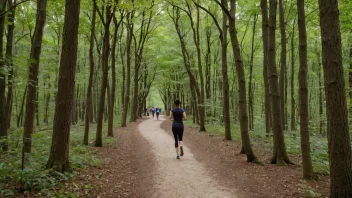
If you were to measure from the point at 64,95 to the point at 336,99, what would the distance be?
5.96 m

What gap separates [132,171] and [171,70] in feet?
79.2

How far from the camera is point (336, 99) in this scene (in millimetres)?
3996

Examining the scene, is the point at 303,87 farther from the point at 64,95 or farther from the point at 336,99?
the point at 64,95

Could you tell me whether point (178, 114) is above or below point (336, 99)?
below

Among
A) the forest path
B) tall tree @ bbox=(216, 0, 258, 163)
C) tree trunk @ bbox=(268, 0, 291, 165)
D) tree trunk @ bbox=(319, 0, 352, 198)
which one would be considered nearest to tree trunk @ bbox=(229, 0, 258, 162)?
tall tree @ bbox=(216, 0, 258, 163)

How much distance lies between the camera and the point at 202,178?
6.68 meters

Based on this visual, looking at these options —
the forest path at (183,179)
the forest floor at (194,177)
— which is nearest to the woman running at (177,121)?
the forest path at (183,179)

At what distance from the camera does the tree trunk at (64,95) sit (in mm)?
5910

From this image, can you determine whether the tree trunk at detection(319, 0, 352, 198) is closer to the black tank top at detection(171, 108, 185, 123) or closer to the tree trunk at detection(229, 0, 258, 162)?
the tree trunk at detection(229, 0, 258, 162)

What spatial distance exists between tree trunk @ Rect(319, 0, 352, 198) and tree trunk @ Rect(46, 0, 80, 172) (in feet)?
18.6

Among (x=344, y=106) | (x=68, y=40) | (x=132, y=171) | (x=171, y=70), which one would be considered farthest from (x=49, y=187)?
(x=171, y=70)

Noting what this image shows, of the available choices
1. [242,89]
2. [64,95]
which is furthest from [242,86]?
[64,95]

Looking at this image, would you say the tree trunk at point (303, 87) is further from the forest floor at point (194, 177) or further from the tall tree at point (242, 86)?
the tall tree at point (242, 86)

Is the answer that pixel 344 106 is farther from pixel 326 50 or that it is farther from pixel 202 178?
pixel 202 178
